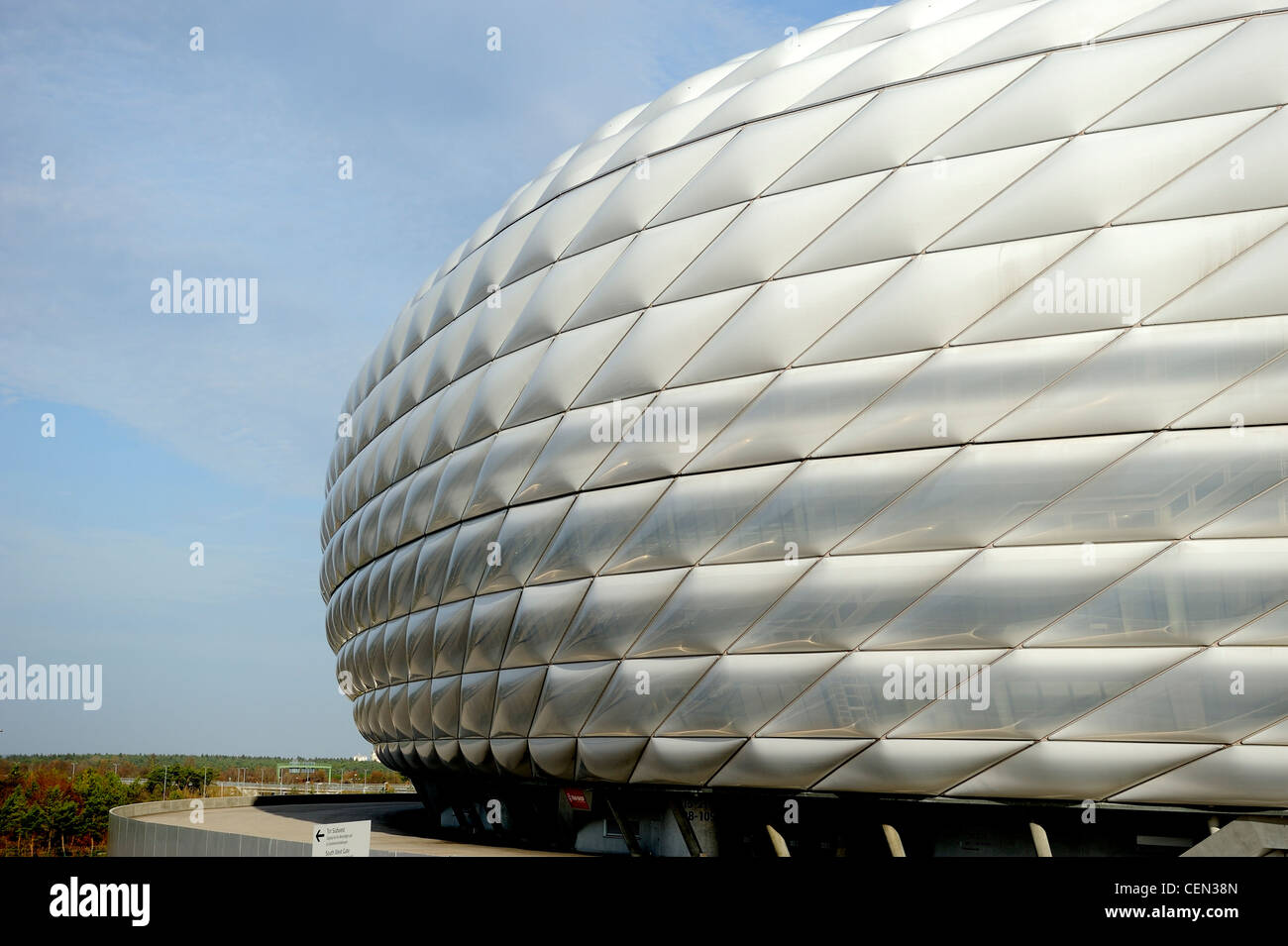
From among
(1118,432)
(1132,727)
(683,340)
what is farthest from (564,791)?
(1118,432)

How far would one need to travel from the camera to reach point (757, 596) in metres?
12.2

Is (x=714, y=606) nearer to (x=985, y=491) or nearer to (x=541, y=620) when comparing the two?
Answer: (x=541, y=620)

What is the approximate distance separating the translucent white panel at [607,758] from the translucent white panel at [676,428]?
3.43 m

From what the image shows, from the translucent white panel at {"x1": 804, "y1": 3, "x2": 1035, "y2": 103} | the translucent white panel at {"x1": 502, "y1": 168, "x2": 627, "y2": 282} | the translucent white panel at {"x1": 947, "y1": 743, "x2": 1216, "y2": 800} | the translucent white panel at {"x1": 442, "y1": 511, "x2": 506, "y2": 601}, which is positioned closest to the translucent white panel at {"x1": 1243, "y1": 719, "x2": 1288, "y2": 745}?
the translucent white panel at {"x1": 947, "y1": 743, "x2": 1216, "y2": 800}

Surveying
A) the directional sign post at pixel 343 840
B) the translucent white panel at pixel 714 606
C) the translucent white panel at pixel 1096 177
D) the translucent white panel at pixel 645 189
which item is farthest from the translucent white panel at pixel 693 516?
the directional sign post at pixel 343 840

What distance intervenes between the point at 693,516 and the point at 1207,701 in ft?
19.1

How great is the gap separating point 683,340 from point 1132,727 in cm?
674

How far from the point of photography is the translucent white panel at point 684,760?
12.6 m

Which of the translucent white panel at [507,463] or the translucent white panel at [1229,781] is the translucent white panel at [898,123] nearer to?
the translucent white panel at [507,463]

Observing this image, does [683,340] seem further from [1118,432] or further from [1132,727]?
[1132,727]

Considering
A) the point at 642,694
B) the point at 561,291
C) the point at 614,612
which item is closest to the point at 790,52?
the point at 561,291

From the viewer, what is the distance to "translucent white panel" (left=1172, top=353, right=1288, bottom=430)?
9.85 metres

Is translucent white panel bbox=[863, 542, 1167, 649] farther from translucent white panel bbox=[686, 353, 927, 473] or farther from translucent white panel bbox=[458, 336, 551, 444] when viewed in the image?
translucent white panel bbox=[458, 336, 551, 444]

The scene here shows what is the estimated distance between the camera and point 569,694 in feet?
46.6
